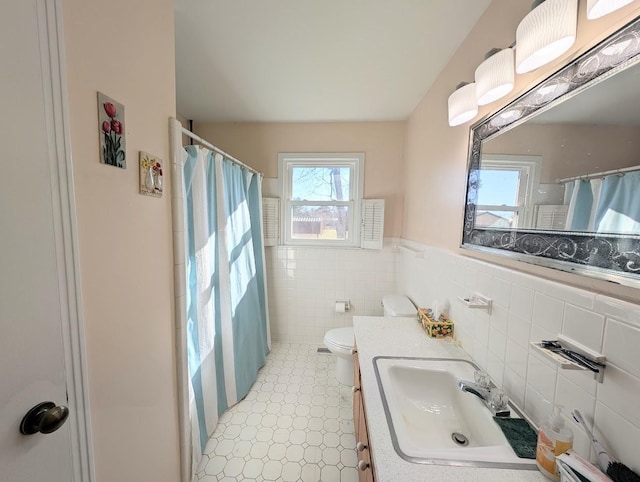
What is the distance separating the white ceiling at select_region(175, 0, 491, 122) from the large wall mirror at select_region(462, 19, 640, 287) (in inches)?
26.1

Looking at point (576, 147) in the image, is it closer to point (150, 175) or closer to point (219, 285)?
point (150, 175)

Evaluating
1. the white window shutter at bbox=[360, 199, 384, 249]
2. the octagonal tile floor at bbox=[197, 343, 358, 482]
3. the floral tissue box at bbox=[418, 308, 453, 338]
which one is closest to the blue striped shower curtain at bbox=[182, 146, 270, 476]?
the octagonal tile floor at bbox=[197, 343, 358, 482]

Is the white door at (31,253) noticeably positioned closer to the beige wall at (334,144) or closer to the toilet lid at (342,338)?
the toilet lid at (342,338)

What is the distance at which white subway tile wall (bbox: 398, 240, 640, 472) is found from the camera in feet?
1.72

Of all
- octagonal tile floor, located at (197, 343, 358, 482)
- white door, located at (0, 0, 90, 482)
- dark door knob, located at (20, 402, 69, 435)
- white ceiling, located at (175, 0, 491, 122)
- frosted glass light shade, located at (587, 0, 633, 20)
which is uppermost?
white ceiling, located at (175, 0, 491, 122)

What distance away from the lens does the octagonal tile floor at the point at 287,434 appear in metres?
1.33

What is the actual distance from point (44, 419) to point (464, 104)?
1.70 metres

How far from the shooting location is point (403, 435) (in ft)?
2.39

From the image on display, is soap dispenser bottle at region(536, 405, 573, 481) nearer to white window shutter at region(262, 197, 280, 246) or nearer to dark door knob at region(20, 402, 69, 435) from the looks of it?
dark door knob at region(20, 402, 69, 435)

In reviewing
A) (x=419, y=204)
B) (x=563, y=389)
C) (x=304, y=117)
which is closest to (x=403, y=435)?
(x=563, y=389)

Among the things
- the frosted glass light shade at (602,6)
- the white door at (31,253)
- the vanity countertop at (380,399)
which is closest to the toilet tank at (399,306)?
the vanity countertop at (380,399)

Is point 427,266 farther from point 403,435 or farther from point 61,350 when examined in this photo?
point 61,350

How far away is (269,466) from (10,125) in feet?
5.68

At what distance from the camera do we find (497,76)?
88 centimetres
